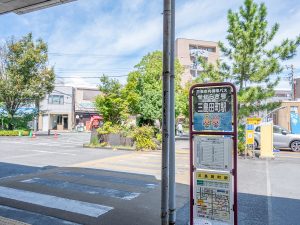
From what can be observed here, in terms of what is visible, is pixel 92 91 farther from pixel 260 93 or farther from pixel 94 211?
pixel 94 211

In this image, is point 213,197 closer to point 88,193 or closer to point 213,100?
point 213,100

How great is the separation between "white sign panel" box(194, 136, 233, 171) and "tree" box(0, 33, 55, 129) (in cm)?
2909

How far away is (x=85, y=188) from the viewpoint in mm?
6992

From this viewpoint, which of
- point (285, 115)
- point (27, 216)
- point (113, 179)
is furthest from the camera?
point (285, 115)

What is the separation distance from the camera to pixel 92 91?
48.7m

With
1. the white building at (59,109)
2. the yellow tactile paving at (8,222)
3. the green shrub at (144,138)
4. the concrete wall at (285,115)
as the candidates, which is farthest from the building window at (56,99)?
the yellow tactile paving at (8,222)

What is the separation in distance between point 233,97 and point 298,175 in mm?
6900

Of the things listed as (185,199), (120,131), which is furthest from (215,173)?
(120,131)

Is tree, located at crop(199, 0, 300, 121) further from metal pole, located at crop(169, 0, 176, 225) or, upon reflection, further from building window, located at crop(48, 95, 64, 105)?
building window, located at crop(48, 95, 64, 105)

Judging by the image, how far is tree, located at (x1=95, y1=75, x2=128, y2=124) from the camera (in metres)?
17.9

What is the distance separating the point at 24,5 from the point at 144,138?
11.7m

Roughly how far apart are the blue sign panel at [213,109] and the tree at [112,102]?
555 inches

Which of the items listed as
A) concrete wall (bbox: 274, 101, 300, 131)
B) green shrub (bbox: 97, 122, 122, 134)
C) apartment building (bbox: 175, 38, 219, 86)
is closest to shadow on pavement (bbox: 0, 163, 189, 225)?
green shrub (bbox: 97, 122, 122, 134)

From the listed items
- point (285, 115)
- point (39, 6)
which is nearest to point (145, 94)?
point (39, 6)
